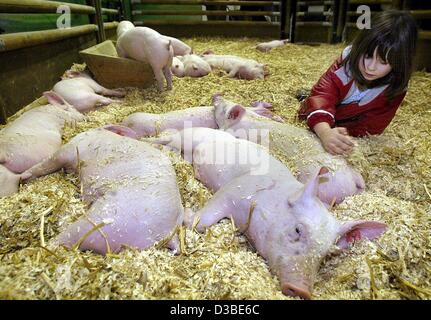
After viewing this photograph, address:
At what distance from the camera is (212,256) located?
1.45 meters

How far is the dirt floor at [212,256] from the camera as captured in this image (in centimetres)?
123

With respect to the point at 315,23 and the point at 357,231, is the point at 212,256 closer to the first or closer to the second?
the point at 357,231

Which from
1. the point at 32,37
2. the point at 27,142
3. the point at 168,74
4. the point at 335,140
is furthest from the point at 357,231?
the point at 32,37

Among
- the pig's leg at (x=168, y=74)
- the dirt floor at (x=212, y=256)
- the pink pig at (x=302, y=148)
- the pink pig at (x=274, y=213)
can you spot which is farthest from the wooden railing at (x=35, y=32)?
the pink pig at (x=274, y=213)

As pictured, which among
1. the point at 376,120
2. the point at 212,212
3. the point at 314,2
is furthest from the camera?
the point at 314,2

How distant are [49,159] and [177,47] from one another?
11.9ft

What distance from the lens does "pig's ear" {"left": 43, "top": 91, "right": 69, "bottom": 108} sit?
2936 mm

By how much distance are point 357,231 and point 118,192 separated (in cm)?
108

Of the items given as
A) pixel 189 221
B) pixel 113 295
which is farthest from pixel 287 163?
pixel 113 295

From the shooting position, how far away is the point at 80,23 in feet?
17.2

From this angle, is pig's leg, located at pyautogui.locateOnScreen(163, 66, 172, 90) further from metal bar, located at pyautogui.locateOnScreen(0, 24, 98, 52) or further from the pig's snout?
the pig's snout

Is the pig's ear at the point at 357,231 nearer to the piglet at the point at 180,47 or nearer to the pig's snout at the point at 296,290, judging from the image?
the pig's snout at the point at 296,290

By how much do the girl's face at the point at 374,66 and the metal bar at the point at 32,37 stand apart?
2498 millimetres

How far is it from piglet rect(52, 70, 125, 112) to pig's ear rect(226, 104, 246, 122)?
1.31 metres
